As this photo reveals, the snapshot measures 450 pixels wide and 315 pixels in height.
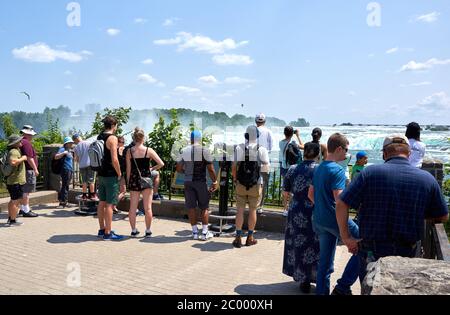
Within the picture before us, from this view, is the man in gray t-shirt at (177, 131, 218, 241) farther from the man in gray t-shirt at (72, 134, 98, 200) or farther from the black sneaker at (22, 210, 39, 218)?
the black sneaker at (22, 210, 39, 218)

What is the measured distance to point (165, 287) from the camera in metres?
5.26

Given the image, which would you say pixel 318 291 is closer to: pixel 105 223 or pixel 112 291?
pixel 112 291

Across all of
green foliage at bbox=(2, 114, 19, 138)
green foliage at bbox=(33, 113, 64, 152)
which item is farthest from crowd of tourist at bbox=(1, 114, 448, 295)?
green foliage at bbox=(2, 114, 19, 138)

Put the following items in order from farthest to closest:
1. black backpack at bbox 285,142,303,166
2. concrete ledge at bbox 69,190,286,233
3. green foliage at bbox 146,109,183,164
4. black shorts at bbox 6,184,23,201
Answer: green foliage at bbox 146,109,183,164 → concrete ledge at bbox 69,190,286,233 → black shorts at bbox 6,184,23,201 → black backpack at bbox 285,142,303,166

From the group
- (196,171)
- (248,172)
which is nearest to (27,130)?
(196,171)

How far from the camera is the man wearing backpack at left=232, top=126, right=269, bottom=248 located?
6.89 metres

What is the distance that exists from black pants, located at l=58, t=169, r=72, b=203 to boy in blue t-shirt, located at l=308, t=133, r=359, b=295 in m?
7.16

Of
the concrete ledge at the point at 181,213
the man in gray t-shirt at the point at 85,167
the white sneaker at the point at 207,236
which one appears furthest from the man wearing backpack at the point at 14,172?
the white sneaker at the point at 207,236

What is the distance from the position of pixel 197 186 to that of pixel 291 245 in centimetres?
244

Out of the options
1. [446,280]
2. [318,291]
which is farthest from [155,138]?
[446,280]

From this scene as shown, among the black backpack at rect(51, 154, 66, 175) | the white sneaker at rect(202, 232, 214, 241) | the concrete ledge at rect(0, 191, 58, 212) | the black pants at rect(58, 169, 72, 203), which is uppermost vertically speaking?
the black backpack at rect(51, 154, 66, 175)

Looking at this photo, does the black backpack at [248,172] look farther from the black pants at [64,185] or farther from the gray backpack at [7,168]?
the black pants at [64,185]

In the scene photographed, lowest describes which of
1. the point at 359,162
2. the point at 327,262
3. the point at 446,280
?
the point at 327,262
